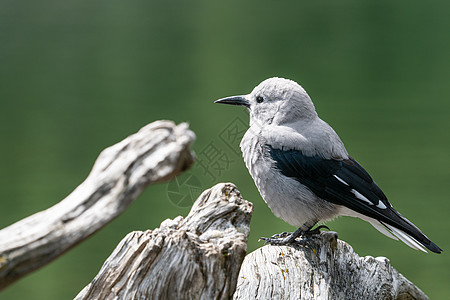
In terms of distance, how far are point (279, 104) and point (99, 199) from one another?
250 centimetres

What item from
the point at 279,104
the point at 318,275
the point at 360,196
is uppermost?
the point at 279,104

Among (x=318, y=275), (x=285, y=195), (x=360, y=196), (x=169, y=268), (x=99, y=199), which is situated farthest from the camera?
(x=285, y=195)

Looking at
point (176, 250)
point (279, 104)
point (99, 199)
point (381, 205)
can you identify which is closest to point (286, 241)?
point (381, 205)

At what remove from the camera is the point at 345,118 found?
1357 centimetres

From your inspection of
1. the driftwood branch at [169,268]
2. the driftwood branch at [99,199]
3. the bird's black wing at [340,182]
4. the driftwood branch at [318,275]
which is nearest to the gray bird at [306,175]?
the bird's black wing at [340,182]

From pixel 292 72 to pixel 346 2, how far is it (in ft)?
36.7

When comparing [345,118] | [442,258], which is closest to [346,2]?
[345,118]

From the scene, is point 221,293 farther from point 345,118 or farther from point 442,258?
point 345,118

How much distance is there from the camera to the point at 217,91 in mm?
14812

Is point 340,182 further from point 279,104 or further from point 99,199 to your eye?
point 99,199

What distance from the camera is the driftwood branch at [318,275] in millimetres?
3418

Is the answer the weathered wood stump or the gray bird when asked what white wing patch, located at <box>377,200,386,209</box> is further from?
the weathered wood stump

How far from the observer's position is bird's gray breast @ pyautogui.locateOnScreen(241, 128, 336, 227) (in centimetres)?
426

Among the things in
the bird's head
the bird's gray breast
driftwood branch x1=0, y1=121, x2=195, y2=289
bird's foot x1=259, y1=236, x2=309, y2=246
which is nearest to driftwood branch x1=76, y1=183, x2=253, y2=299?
driftwood branch x1=0, y1=121, x2=195, y2=289
